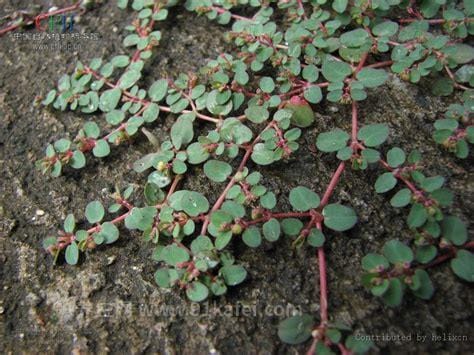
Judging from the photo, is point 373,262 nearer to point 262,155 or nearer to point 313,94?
point 262,155

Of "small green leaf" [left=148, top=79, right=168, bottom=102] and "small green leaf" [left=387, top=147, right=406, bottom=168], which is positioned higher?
"small green leaf" [left=148, top=79, right=168, bottom=102]

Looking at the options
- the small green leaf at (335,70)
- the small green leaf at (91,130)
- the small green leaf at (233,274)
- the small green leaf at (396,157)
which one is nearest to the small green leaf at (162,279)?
the small green leaf at (233,274)

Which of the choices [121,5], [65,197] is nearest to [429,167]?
[65,197]

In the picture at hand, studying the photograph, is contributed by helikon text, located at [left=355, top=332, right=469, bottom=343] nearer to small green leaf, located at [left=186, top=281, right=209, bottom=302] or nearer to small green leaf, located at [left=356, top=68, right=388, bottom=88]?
small green leaf, located at [left=186, top=281, right=209, bottom=302]

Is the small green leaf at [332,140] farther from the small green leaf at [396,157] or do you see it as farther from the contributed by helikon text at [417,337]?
the contributed by helikon text at [417,337]

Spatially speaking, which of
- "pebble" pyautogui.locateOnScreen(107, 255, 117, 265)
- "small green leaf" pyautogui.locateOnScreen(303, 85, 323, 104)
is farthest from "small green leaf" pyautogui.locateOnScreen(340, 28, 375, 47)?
"pebble" pyautogui.locateOnScreen(107, 255, 117, 265)
